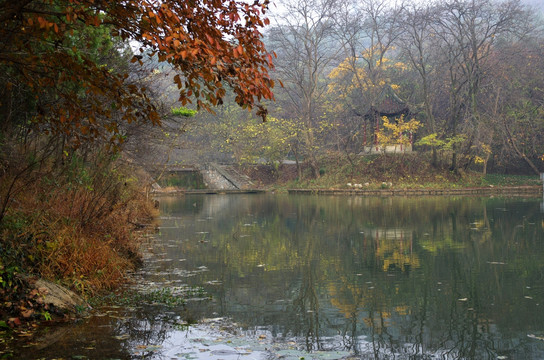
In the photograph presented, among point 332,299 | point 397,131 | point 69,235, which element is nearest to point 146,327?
point 69,235

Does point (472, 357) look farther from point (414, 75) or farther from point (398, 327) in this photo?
point (414, 75)

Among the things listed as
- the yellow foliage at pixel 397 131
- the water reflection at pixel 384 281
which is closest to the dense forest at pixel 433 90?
the yellow foliage at pixel 397 131

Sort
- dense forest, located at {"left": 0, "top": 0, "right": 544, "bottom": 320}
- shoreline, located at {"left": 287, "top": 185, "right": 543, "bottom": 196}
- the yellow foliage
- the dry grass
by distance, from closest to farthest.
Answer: dense forest, located at {"left": 0, "top": 0, "right": 544, "bottom": 320} < the dry grass < shoreline, located at {"left": 287, "top": 185, "right": 543, "bottom": 196} < the yellow foliage

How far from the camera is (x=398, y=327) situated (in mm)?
6809

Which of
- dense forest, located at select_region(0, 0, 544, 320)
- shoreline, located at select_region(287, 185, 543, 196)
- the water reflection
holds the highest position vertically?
dense forest, located at select_region(0, 0, 544, 320)

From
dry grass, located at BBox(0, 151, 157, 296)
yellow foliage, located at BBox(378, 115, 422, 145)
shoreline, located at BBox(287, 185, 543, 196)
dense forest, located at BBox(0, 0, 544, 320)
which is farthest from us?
yellow foliage, located at BBox(378, 115, 422, 145)

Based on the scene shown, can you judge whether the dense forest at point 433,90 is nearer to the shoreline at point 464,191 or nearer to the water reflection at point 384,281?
the shoreline at point 464,191

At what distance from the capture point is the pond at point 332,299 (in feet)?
19.4

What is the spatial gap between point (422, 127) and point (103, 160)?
121ft

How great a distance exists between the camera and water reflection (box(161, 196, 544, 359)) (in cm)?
639

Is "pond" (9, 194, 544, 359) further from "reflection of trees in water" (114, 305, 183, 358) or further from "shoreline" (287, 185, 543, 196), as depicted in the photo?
"shoreline" (287, 185, 543, 196)

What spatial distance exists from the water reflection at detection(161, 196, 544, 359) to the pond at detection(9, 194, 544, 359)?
0.08ft

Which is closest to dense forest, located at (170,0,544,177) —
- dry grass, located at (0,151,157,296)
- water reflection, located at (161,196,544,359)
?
water reflection, located at (161,196,544,359)

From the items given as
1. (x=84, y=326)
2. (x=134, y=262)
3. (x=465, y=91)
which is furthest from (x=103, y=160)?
(x=465, y=91)
